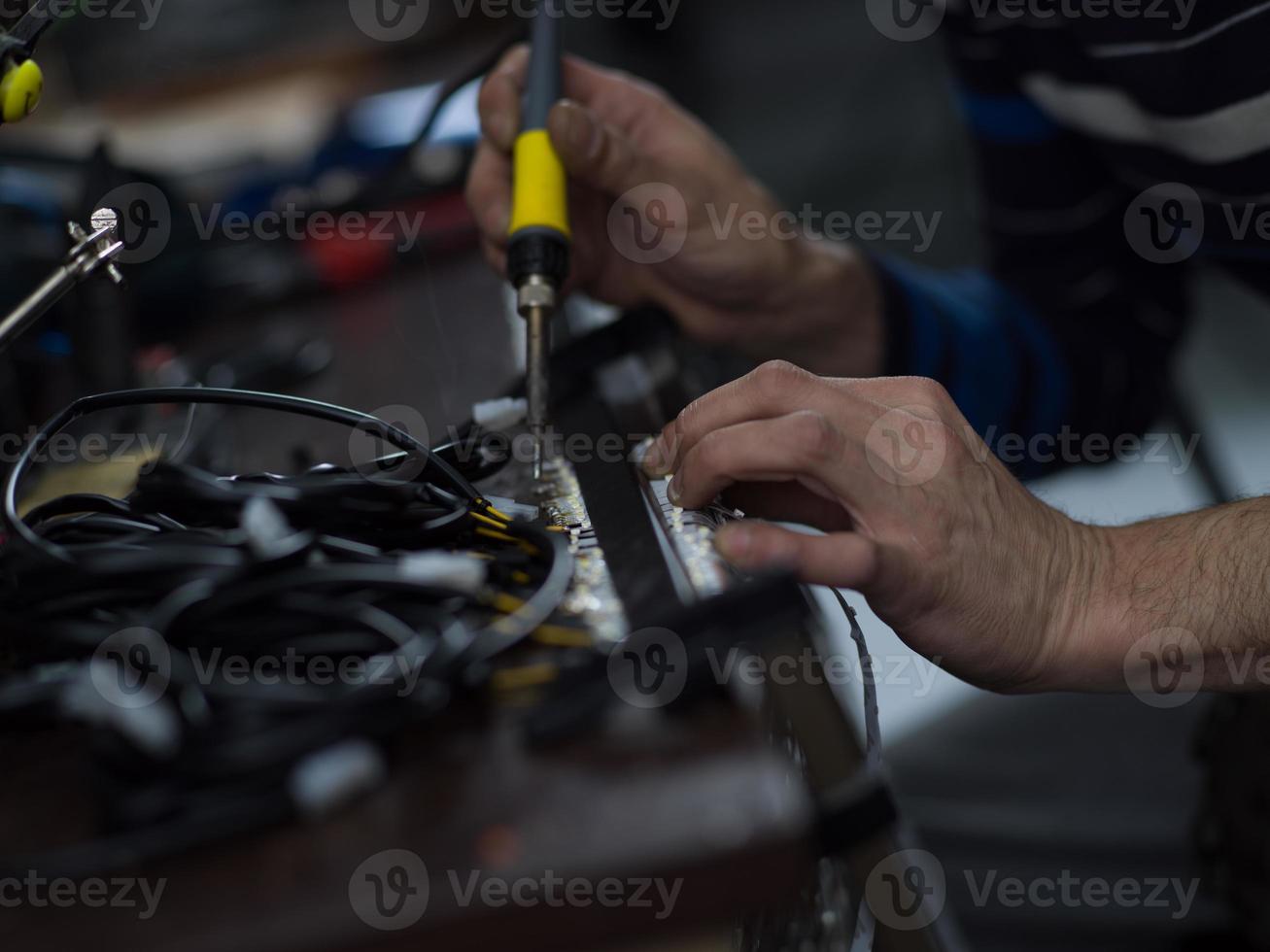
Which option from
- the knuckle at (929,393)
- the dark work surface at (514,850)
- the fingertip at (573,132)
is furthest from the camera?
the fingertip at (573,132)

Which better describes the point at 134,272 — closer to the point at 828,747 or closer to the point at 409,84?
the point at 828,747

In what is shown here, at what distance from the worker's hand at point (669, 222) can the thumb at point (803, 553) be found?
0.99ft

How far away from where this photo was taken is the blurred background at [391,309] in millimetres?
645

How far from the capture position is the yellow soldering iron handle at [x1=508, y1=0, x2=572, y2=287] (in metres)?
0.51

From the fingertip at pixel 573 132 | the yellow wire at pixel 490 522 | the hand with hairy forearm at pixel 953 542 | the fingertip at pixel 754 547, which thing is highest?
the fingertip at pixel 573 132

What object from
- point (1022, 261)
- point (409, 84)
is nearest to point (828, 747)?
point (1022, 261)

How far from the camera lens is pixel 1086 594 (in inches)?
18.9

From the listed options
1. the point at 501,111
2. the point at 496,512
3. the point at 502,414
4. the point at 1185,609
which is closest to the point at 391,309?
the point at 501,111

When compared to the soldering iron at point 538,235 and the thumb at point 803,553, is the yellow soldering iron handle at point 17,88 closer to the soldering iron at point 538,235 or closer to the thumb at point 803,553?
the soldering iron at point 538,235

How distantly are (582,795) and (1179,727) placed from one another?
87cm

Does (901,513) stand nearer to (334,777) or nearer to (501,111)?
(334,777)

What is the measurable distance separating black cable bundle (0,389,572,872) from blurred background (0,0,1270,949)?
173 mm

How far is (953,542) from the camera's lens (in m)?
0.42

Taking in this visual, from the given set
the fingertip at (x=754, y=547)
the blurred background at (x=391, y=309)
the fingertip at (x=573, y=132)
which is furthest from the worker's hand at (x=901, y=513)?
the fingertip at (x=573, y=132)
